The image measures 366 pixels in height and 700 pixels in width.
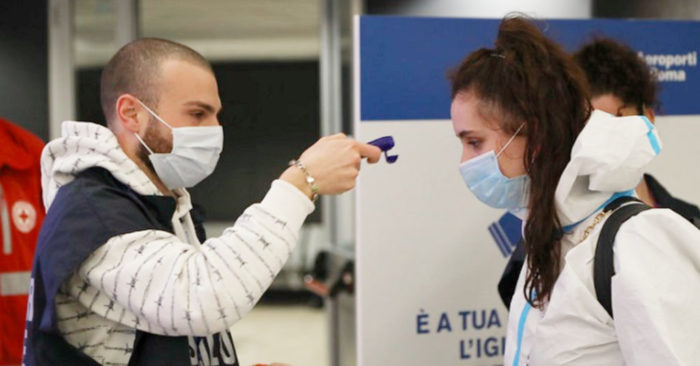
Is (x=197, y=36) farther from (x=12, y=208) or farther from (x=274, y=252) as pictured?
(x=274, y=252)

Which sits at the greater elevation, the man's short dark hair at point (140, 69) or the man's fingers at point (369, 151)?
the man's short dark hair at point (140, 69)

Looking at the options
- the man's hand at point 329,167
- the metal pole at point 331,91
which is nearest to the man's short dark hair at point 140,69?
the man's hand at point 329,167

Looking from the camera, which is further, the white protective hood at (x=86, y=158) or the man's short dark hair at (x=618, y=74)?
the man's short dark hair at (x=618, y=74)

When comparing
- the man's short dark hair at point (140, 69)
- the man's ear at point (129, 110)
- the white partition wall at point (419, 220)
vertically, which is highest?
the man's short dark hair at point (140, 69)

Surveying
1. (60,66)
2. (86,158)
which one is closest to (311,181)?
(86,158)

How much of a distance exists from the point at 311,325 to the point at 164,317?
6.76 metres

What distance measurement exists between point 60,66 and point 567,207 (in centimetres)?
348

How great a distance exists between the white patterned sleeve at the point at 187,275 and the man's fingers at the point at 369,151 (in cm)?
25

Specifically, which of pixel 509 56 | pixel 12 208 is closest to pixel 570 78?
pixel 509 56

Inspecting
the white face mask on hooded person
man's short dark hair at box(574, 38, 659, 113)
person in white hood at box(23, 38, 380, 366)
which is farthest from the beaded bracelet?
man's short dark hair at box(574, 38, 659, 113)

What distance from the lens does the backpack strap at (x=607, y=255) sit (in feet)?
4.32

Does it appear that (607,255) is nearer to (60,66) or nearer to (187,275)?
(187,275)

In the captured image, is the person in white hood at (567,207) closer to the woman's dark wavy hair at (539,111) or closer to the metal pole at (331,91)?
the woman's dark wavy hair at (539,111)

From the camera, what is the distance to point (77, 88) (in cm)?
427
